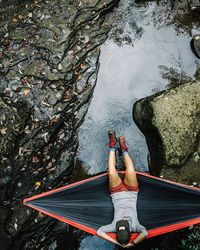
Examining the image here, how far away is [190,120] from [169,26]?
154cm

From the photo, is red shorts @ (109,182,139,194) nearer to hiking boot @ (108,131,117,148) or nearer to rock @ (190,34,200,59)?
hiking boot @ (108,131,117,148)

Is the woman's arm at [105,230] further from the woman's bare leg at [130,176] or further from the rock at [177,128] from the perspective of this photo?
the rock at [177,128]

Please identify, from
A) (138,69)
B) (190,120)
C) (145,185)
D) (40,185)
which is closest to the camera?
(145,185)

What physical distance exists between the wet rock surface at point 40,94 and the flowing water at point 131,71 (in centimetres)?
16

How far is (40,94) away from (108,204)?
1785mm

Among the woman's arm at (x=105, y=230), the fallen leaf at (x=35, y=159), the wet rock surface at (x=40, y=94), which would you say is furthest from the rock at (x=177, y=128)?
the fallen leaf at (x=35, y=159)

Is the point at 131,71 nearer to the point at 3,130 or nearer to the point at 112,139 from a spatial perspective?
the point at 112,139

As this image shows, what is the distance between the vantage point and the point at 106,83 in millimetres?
5410

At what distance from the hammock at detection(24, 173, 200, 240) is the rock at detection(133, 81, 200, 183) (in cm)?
42

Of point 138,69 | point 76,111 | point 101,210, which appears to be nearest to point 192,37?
point 138,69

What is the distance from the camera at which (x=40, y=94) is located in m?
5.32

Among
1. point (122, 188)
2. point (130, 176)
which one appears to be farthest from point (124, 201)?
point (130, 176)

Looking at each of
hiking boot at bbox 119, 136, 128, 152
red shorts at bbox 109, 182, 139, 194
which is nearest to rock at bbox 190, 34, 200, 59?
hiking boot at bbox 119, 136, 128, 152

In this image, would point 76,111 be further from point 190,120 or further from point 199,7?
point 199,7
